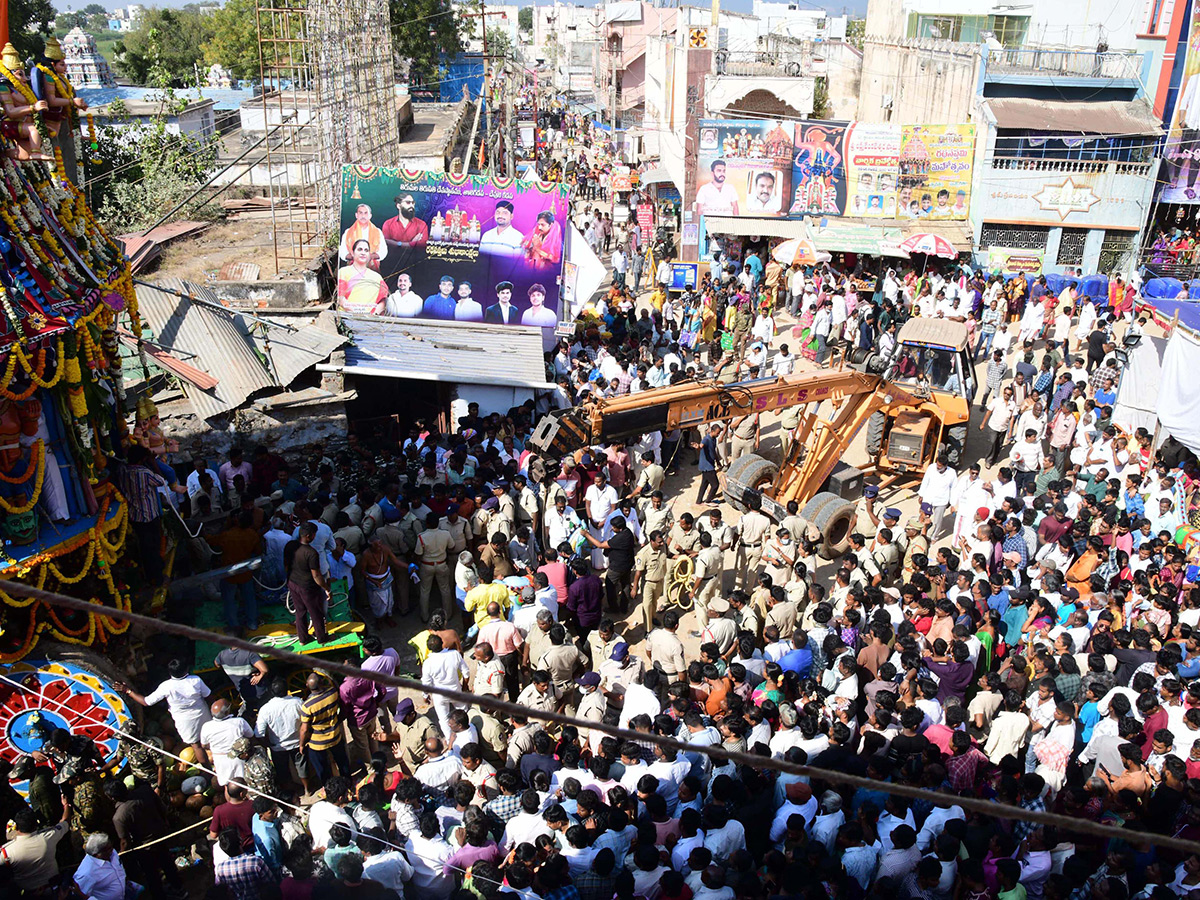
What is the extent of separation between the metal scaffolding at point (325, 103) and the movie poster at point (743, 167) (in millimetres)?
8128

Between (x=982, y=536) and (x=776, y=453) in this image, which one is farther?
(x=776, y=453)

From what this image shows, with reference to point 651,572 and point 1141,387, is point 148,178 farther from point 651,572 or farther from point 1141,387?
point 1141,387

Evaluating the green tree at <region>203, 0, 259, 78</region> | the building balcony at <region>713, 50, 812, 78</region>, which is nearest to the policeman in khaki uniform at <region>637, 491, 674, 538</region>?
the building balcony at <region>713, 50, 812, 78</region>

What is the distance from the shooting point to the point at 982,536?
991cm

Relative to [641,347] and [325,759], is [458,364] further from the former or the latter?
[325,759]

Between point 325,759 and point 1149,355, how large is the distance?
11.9 m

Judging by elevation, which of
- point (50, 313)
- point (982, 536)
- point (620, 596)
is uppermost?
point (50, 313)

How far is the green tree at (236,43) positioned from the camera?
4888cm

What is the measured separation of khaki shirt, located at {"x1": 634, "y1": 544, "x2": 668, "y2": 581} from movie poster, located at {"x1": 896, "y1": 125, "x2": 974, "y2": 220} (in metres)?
18.2

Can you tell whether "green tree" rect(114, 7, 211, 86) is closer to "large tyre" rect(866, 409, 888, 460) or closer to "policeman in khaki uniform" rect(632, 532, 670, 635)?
"large tyre" rect(866, 409, 888, 460)

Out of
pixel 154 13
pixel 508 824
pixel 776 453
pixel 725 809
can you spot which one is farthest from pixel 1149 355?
pixel 154 13

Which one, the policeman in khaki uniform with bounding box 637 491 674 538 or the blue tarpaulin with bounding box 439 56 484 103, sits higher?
the blue tarpaulin with bounding box 439 56 484 103

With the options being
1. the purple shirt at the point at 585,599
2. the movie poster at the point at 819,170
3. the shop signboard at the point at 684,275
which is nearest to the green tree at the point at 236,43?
the movie poster at the point at 819,170

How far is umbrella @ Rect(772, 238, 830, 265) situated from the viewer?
21.8 meters
